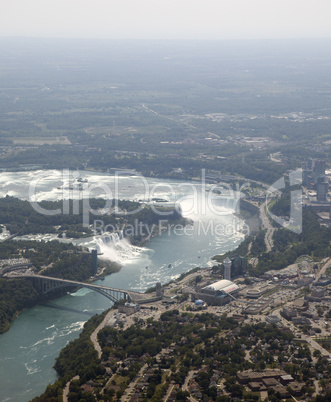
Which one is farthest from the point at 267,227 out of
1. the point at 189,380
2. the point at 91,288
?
the point at 189,380

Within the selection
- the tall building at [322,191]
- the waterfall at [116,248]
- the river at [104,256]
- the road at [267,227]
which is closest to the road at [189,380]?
the river at [104,256]

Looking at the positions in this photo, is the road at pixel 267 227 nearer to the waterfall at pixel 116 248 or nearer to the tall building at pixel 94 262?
the waterfall at pixel 116 248

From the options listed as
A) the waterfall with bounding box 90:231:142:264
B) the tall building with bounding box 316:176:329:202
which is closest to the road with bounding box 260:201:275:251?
the tall building with bounding box 316:176:329:202

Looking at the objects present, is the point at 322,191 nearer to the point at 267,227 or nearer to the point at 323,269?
the point at 267,227

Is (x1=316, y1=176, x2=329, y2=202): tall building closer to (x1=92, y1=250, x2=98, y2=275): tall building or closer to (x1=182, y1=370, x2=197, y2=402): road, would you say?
(x1=92, y1=250, x2=98, y2=275): tall building

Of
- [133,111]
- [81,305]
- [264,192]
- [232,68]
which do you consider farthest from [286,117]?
[81,305]

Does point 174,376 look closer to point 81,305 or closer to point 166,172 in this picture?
point 81,305
